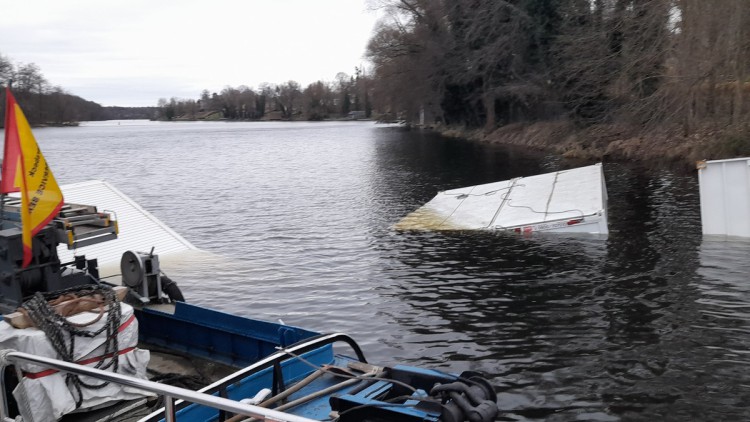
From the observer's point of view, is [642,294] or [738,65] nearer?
[642,294]

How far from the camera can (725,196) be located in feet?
62.5

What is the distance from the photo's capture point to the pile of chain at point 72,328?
7406mm

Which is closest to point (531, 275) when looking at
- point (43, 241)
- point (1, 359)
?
point (43, 241)

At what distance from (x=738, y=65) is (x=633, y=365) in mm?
17157

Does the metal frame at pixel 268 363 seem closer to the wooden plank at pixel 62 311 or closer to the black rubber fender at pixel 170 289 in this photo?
the wooden plank at pixel 62 311

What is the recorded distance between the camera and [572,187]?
960 inches

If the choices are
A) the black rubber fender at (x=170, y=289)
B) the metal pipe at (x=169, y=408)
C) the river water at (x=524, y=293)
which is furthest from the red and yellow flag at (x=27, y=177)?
the river water at (x=524, y=293)

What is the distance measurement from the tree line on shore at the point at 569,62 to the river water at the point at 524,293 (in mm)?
4271

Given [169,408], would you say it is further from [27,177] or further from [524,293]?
[524,293]

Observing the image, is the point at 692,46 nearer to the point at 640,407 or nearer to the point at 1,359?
the point at 640,407

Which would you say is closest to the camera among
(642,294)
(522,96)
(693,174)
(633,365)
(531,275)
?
(633,365)

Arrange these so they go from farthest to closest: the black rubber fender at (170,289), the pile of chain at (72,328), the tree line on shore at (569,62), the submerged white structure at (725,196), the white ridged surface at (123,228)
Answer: the tree line on shore at (569,62), the white ridged surface at (123,228), the submerged white structure at (725,196), the black rubber fender at (170,289), the pile of chain at (72,328)

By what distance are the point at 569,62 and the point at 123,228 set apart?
39966 mm

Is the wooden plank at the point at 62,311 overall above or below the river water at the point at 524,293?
above
